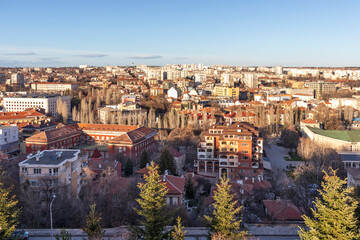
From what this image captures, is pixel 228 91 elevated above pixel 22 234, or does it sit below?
above

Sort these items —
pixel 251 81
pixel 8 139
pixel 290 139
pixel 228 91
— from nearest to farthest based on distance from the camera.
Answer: pixel 8 139, pixel 290 139, pixel 228 91, pixel 251 81

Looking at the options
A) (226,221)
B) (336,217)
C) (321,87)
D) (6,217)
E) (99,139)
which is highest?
(321,87)

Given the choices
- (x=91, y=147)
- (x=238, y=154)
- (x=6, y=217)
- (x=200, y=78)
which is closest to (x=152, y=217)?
(x=6, y=217)

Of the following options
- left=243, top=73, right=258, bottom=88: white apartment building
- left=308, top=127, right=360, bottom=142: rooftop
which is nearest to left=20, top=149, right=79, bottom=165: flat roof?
left=308, top=127, right=360, bottom=142: rooftop

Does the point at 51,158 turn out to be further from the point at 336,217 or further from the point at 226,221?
the point at 336,217

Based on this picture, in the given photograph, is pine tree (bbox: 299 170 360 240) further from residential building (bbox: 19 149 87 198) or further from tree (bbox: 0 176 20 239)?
residential building (bbox: 19 149 87 198)

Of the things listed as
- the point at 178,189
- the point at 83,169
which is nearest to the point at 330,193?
the point at 178,189

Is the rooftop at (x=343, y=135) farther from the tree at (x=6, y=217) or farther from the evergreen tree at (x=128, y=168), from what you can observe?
the tree at (x=6, y=217)

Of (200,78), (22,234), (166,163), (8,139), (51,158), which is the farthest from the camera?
(200,78)
